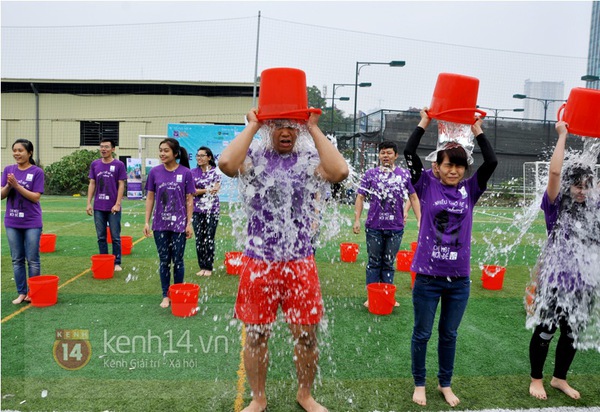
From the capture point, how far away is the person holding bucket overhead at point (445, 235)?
3332 millimetres

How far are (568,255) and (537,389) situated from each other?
3.67ft

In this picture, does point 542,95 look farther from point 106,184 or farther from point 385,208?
point 106,184

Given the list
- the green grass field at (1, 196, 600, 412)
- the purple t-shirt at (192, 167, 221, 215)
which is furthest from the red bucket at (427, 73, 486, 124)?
the purple t-shirt at (192, 167, 221, 215)

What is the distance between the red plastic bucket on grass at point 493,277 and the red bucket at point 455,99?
410 cm

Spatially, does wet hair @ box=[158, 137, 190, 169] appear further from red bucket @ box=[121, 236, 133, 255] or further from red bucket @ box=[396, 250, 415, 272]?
red bucket @ box=[396, 250, 415, 272]

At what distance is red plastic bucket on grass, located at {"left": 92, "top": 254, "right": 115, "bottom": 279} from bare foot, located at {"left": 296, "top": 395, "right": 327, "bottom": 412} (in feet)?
14.9

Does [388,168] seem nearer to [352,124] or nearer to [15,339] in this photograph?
[15,339]

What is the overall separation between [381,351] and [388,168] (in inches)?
88.2

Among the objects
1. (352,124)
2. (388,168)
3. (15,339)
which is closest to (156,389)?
(15,339)

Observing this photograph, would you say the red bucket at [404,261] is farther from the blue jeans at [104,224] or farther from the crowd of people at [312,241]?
the blue jeans at [104,224]

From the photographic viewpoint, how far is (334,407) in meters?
3.45

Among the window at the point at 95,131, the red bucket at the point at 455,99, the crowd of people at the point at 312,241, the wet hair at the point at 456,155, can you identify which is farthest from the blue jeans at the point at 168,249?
the window at the point at 95,131

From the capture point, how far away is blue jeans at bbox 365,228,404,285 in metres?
5.55

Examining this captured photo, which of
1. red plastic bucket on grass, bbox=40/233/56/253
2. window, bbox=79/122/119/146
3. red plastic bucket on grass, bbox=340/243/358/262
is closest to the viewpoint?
red plastic bucket on grass, bbox=340/243/358/262
